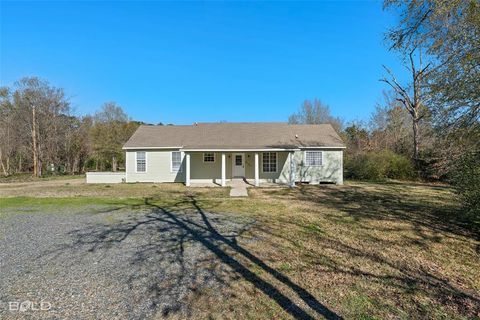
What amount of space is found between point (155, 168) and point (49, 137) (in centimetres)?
1613

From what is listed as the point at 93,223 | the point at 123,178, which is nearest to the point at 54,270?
the point at 93,223

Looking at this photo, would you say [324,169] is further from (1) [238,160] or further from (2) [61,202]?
(2) [61,202]

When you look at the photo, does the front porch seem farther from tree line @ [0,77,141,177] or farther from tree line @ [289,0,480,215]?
tree line @ [0,77,141,177]

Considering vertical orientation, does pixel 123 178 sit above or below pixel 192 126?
below

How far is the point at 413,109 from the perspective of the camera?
22.2 m

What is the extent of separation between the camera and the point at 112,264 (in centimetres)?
464

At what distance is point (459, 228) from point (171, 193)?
11375mm

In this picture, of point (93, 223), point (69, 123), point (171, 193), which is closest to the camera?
point (93, 223)

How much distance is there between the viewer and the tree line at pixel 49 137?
25.6 metres

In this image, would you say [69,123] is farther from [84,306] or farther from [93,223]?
[84,306]

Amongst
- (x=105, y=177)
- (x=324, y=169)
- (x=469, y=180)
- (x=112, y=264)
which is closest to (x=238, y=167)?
(x=324, y=169)

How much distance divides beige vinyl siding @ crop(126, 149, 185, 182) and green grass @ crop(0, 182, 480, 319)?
7.32m

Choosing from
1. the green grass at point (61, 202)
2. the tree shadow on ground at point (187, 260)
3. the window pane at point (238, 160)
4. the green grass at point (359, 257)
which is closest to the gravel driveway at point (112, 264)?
the tree shadow on ground at point (187, 260)

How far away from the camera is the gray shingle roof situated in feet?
57.6
